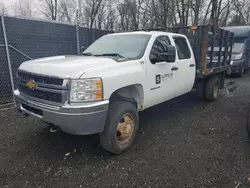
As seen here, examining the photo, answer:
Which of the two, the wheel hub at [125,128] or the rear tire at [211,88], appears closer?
the wheel hub at [125,128]

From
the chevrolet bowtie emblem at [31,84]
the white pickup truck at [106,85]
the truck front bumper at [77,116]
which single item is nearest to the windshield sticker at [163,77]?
the white pickup truck at [106,85]

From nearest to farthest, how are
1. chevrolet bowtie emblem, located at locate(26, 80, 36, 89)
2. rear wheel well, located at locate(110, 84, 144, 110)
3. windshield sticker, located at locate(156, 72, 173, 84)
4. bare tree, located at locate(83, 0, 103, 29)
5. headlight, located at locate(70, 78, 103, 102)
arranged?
1. headlight, located at locate(70, 78, 103, 102)
2. chevrolet bowtie emblem, located at locate(26, 80, 36, 89)
3. rear wheel well, located at locate(110, 84, 144, 110)
4. windshield sticker, located at locate(156, 72, 173, 84)
5. bare tree, located at locate(83, 0, 103, 29)

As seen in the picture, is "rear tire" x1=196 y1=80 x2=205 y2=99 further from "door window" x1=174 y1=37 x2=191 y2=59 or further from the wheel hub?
the wheel hub

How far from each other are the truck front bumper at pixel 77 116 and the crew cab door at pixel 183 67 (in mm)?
2267

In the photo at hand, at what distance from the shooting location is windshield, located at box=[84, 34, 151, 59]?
145 inches

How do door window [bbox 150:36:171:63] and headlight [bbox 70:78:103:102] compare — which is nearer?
headlight [bbox 70:78:103:102]

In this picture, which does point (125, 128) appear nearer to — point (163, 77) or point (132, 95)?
point (132, 95)

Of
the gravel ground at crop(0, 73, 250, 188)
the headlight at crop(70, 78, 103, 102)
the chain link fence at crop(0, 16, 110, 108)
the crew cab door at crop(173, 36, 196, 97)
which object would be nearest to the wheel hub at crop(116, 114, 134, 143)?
the gravel ground at crop(0, 73, 250, 188)

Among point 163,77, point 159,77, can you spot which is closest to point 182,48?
point 163,77

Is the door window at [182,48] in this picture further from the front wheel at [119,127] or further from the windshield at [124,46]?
the front wheel at [119,127]

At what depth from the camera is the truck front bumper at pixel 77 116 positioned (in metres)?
2.61

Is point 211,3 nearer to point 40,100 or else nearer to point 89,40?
point 89,40

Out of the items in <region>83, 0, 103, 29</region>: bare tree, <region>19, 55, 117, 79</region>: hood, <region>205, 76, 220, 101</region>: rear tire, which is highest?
<region>83, 0, 103, 29</region>: bare tree

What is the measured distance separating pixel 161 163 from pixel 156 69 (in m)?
1.68
